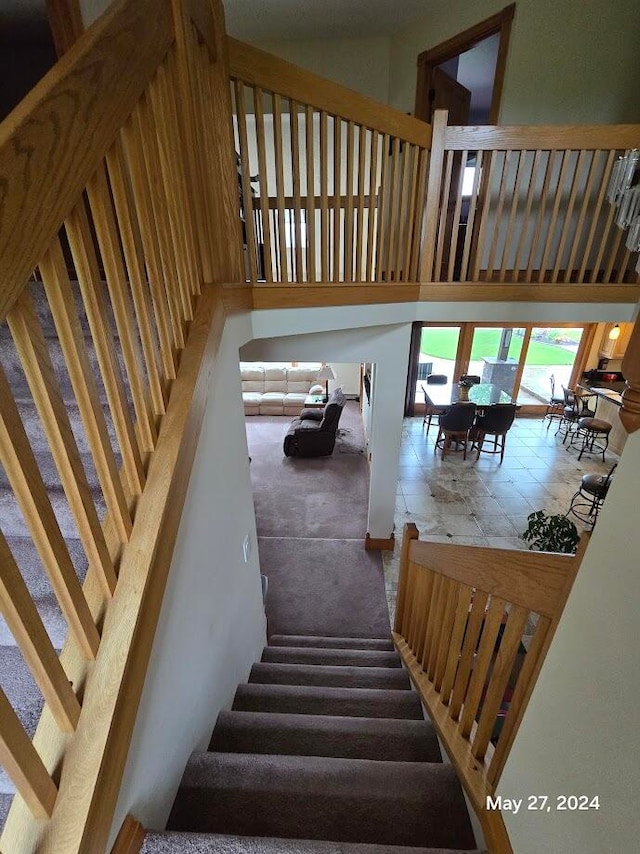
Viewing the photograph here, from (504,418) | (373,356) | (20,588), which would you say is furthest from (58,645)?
(504,418)

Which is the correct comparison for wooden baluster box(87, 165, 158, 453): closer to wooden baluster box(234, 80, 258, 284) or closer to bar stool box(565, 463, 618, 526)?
wooden baluster box(234, 80, 258, 284)

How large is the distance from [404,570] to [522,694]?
1.24 meters

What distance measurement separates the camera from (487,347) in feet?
24.7

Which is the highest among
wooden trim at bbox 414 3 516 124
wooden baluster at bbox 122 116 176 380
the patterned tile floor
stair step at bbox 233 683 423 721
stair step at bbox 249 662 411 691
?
wooden trim at bbox 414 3 516 124

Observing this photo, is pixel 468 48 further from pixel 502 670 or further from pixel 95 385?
pixel 502 670

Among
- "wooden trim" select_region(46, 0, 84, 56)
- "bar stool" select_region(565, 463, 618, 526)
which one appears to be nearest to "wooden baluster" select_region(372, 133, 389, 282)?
"wooden trim" select_region(46, 0, 84, 56)

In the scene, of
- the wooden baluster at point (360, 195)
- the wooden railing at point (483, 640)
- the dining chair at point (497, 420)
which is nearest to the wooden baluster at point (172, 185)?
the wooden baluster at point (360, 195)

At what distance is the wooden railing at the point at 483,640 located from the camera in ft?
3.28

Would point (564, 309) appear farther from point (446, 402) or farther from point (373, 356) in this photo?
point (446, 402)

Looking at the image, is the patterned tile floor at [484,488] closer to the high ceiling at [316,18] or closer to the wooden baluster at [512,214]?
the wooden baluster at [512,214]

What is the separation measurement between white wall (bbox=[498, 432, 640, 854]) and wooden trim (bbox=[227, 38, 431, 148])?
2037 mm

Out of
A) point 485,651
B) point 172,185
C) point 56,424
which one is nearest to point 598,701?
point 485,651

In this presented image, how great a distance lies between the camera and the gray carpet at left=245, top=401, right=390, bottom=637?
11.0ft

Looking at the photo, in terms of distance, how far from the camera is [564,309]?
2916 millimetres
